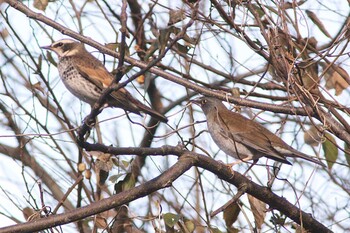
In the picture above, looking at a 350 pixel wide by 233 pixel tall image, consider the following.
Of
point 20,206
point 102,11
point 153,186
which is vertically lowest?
point 153,186

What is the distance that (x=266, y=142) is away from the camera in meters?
6.73

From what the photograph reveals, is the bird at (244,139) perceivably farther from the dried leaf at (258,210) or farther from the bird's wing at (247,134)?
the dried leaf at (258,210)

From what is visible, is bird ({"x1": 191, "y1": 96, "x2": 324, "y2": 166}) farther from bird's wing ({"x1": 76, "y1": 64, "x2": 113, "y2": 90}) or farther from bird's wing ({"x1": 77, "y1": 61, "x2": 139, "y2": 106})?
bird's wing ({"x1": 76, "y1": 64, "x2": 113, "y2": 90})

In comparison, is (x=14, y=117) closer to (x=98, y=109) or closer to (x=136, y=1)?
(x=136, y=1)

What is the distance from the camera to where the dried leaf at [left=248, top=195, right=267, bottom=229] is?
540 cm

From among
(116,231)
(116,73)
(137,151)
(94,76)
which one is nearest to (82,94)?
(94,76)

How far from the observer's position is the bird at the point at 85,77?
6305mm

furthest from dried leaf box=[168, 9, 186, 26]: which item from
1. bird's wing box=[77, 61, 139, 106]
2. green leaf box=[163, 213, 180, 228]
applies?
green leaf box=[163, 213, 180, 228]

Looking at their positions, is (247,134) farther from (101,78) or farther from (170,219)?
(170,219)

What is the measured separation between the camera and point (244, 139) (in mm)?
6910

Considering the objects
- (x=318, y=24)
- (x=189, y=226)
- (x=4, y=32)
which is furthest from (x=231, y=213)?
(x=4, y=32)

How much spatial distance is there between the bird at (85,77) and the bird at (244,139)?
0.84 meters

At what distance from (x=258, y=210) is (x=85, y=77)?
2.26 m

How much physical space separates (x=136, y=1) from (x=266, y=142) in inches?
147
